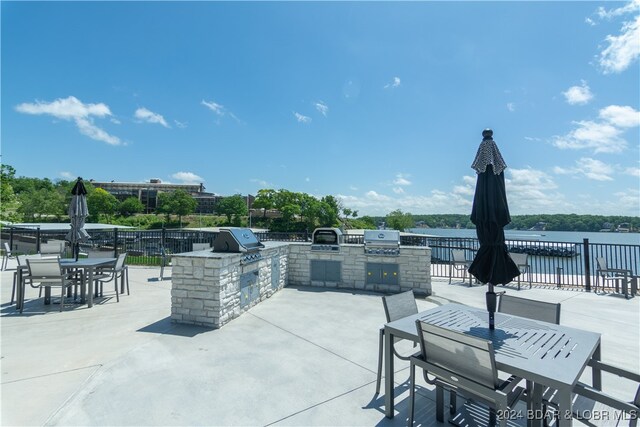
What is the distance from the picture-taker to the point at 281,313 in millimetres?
4809

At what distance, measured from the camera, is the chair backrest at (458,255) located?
7.92 metres

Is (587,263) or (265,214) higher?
(265,214)

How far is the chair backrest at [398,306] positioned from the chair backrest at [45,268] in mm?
5543

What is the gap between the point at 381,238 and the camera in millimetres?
6434

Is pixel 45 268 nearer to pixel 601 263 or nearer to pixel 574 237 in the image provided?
pixel 601 263

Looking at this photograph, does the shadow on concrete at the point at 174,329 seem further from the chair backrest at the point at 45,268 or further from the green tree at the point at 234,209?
the green tree at the point at 234,209

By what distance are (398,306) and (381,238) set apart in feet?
12.4

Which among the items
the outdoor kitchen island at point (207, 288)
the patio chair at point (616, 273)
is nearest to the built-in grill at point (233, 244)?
the outdoor kitchen island at point (207, 288)

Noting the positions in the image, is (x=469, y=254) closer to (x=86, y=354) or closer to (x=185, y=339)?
(x=185, y=339)

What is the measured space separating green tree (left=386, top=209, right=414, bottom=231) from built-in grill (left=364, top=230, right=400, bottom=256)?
44.1 meters

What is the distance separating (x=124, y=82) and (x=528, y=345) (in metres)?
15.4

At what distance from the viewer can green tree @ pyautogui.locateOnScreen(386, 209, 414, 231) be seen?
2019 inches

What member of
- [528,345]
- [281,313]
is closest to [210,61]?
[281,313]

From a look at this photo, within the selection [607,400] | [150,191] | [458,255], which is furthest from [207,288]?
[150,191]
